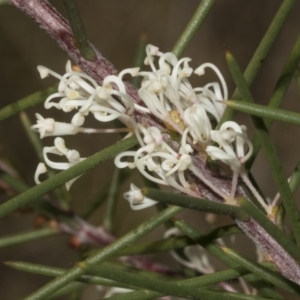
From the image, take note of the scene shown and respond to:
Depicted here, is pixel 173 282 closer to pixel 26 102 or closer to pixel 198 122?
pixel 198 122

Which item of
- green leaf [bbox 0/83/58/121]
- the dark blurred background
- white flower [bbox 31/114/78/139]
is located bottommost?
the dark blurred background

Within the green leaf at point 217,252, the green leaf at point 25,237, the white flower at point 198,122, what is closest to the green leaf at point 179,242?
the green leaf at point 217,252

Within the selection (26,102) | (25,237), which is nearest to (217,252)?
(26,102)

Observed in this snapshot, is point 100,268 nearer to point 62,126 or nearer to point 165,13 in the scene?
point 62,126

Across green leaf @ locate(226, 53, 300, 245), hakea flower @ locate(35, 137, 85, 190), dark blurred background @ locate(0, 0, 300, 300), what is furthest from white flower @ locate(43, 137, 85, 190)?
dark blurred background @ locate(0, 0, 300, 300)

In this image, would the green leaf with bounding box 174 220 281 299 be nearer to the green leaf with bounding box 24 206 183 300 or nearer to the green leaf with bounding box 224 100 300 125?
the green leaf with bounding box 24 206 183 300

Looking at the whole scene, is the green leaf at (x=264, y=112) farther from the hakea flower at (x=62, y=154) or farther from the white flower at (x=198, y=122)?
the hakea flower at (x=62, y=154)

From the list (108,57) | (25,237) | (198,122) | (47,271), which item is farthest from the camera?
(108,57)
